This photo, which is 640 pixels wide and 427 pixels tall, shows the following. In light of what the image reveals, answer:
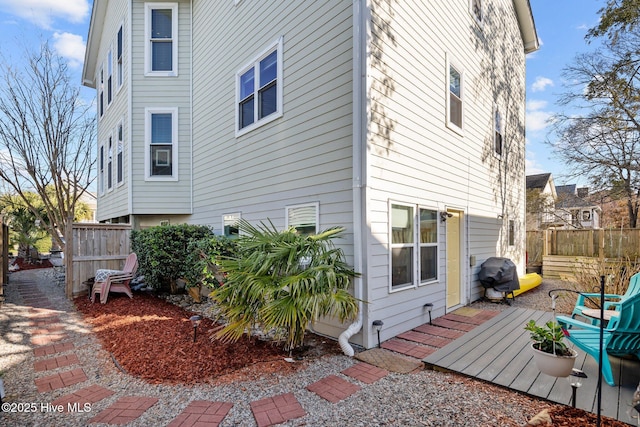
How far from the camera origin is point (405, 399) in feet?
10.1

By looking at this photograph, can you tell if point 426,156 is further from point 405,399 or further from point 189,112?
point 189,112

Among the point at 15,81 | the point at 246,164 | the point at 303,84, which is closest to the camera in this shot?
the point at 303,84

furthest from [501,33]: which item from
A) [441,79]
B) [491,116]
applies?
[441,79]

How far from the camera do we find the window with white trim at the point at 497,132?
8602 millimetres

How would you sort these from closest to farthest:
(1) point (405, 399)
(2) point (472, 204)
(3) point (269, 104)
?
(1) point (405, 399) → (3) point (269, 104) → (2) point (472, 204)

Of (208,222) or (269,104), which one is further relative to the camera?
(208,222)

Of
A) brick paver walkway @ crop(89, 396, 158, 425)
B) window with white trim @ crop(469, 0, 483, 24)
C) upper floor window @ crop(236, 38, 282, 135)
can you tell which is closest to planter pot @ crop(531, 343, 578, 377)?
brick paver walkway @ crop(89, 396, 158, 425)

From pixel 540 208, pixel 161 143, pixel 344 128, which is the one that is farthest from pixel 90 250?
pixel 540 208

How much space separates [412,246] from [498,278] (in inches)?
119

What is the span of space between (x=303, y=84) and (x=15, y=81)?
8.64 meters

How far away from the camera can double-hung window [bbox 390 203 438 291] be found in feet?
16.4

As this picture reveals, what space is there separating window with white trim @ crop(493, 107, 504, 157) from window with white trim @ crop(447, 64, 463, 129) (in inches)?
86.0

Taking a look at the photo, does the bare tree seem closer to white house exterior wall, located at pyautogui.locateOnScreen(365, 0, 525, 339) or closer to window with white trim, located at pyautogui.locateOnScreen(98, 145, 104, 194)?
window with white trim, located at pyautogui.locateOnScreen(98, 145, 104, 194)

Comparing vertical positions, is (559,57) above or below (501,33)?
above
